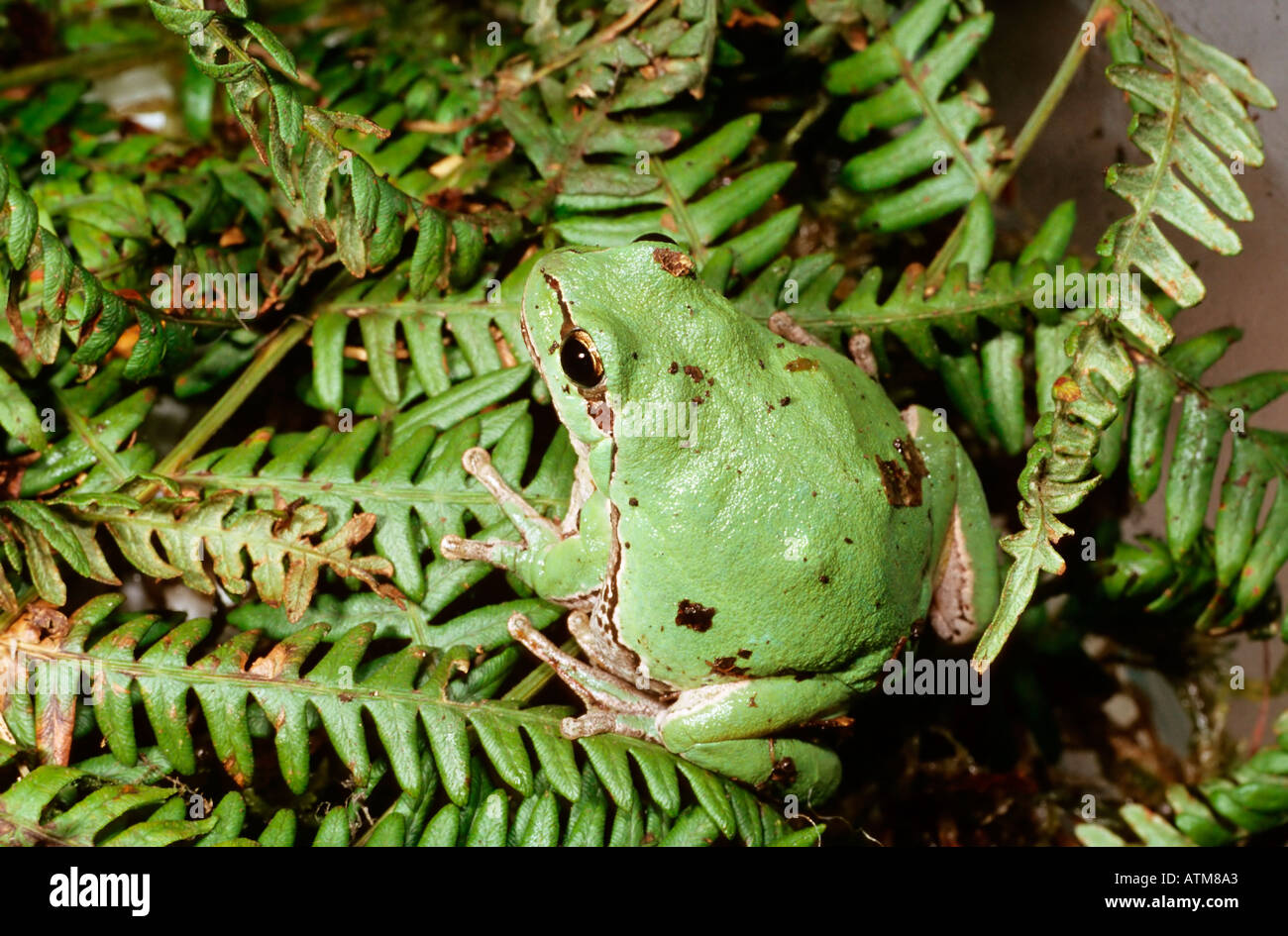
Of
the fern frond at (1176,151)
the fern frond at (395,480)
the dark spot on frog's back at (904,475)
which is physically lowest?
the fern frond at (395,480)

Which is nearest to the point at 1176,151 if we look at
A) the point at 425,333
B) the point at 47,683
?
the point at 425,333

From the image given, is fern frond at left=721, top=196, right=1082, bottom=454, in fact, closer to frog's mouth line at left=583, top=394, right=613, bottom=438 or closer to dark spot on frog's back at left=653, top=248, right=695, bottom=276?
dark spot on frog's back at left=653, top=248, right=695, bottom=276

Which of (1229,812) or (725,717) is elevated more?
(725,717)

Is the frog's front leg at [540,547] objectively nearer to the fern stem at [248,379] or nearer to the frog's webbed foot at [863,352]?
the fern stem at [248,379]

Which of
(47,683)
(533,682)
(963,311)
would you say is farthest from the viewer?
(963,311)

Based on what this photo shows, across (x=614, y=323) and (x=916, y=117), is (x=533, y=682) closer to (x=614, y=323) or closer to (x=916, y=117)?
(x=614, y=323)

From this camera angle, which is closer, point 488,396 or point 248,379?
point 488,396

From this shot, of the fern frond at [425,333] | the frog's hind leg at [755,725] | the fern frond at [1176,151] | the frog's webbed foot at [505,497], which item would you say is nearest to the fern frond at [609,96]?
the fern frond at [425,333]

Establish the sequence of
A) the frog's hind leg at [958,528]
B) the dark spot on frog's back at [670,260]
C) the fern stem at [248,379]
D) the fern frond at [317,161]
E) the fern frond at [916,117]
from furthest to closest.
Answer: the fern frond at [916,117], the fern stem at [248,379], the frog's hind leg at [958,528], the dark spot on frog's back at [670,260], the fern frond at [317,161]
